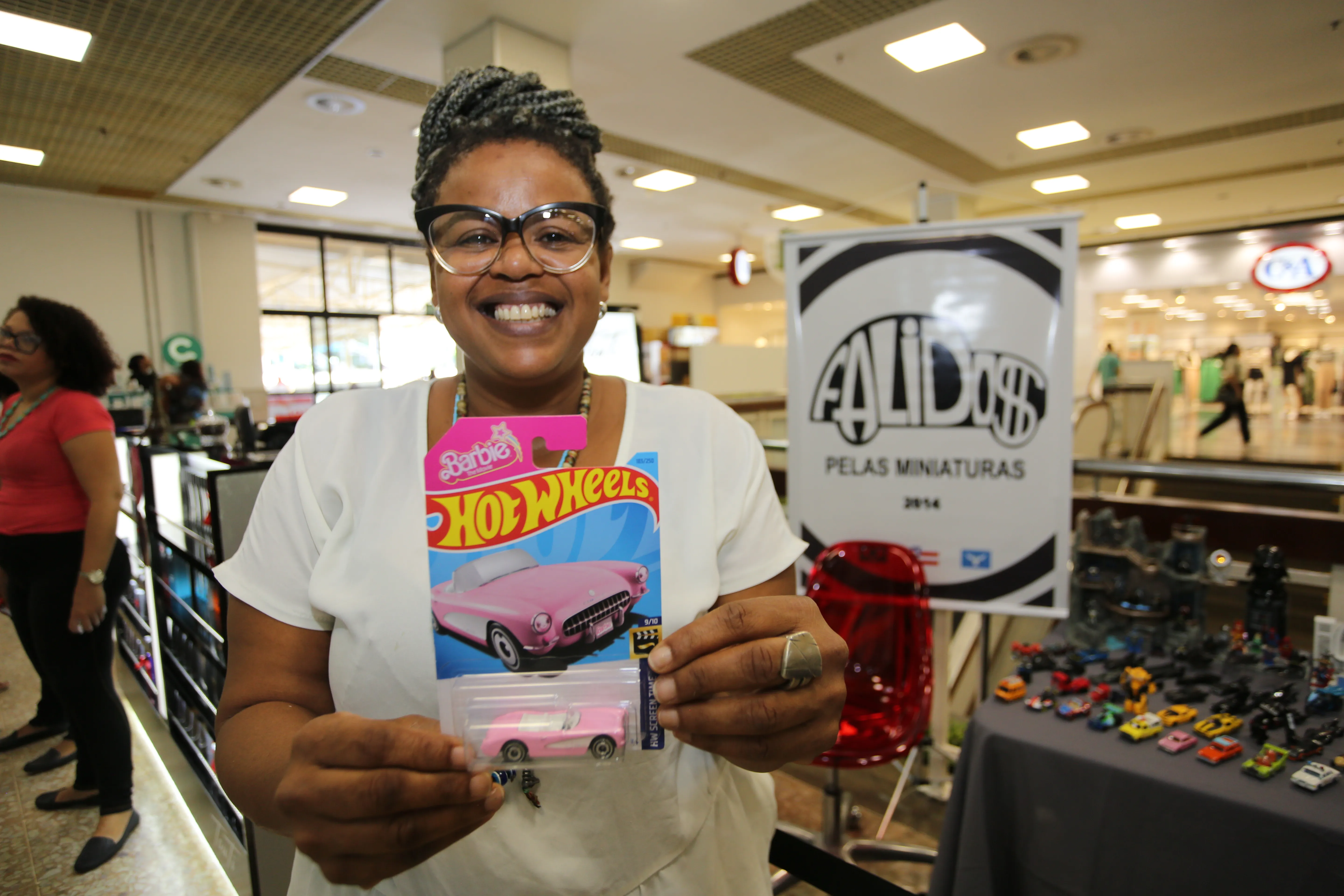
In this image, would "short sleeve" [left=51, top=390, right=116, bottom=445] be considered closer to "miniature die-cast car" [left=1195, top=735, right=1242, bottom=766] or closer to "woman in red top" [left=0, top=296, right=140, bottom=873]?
"woman in red top" [left=0, top=296, right=140, bottom=873]

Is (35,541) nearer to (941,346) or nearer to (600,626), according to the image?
(600,626)

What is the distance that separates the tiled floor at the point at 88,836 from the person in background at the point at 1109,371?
31.2ft

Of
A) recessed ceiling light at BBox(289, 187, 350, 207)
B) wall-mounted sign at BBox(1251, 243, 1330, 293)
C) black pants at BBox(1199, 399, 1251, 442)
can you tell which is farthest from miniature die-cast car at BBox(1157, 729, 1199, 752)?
black pants at BBox(1199, 399, 1251, 442)

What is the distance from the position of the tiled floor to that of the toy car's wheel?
220 cm

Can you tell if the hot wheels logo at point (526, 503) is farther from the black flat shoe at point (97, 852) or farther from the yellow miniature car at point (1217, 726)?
the black flat shoe at point (97, 852)

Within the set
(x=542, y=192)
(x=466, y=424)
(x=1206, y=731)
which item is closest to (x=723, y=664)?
(x=466, y=424)

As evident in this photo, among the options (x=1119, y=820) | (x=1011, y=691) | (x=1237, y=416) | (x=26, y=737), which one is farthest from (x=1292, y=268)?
(x=26, y=737)

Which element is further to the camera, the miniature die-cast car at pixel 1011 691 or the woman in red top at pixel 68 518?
the woman in red top at pixel 68 518

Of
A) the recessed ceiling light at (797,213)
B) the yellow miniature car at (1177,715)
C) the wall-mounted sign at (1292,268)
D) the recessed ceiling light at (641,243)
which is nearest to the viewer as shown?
the yellow miniature car at (1177,715)

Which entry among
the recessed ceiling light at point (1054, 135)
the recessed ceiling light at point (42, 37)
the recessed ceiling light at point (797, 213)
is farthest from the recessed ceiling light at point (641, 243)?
the recessed ceiling light at point (42, 37)

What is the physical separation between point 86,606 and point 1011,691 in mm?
2691

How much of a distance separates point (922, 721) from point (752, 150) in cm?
579

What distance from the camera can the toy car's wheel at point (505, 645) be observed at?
0.59m

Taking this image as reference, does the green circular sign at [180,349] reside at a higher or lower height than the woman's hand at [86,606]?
higher
